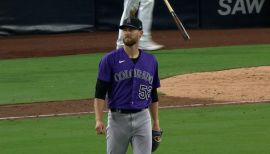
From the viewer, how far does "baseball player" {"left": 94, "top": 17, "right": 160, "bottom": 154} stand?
782 centimetres

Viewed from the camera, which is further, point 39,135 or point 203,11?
point 203,11

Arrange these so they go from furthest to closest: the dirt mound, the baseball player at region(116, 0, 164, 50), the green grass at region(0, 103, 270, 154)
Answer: the baseball player at region(116, 0, 164, 50) → the dirt mound → the green grass at region(0, 103, 270, 154)

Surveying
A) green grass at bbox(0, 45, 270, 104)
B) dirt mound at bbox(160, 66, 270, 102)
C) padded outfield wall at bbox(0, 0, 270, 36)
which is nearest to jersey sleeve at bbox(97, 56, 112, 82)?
dirt mound at bbox(160, 66, 270, 102)

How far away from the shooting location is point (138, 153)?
7.82 meters

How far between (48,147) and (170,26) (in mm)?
14792

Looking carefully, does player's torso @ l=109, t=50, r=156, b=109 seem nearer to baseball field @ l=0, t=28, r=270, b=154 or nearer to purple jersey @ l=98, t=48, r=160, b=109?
purple jersey @ l=98, t=48, r=160, b=109

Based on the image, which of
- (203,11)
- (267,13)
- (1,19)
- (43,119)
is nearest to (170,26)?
(203,11)

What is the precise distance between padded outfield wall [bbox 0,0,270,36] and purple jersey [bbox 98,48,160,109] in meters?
16.0

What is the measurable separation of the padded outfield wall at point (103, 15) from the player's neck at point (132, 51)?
16.0 meters

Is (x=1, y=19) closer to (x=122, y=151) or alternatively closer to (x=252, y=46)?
(x=252, y=46)

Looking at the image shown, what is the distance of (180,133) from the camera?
36.3 ft

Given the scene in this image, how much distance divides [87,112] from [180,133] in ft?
7.34

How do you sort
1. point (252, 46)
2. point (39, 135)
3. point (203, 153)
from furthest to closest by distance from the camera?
Answer: point (252, 46), point (39, 135), point (203, 153)

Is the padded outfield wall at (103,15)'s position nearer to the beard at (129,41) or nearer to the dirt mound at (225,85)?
the dirt mound at (225,85)
